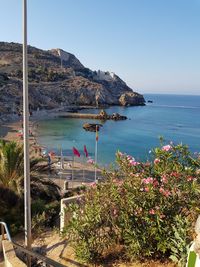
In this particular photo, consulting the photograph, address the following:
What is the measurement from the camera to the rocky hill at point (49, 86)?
7939 centimetres

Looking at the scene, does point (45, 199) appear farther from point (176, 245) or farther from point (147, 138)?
point (147, 138)

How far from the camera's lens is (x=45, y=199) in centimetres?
1325

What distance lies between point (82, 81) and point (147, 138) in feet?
212

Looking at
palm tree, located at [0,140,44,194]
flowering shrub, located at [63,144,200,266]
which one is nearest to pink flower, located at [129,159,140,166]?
flowering shrub, located at [63,144,200,266]

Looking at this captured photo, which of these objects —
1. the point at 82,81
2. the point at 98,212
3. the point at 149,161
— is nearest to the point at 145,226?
the point at 98,212

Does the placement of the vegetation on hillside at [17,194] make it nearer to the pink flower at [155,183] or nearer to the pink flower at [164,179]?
the pink flower at [155,183]

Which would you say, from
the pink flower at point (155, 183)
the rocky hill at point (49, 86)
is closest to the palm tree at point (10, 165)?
the pink flower at point (155, 183)

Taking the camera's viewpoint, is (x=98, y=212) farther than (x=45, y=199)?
No

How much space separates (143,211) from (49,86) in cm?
9502

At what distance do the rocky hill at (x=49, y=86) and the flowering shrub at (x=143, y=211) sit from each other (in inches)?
2469

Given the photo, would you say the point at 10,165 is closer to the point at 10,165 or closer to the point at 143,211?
the point at 10,165

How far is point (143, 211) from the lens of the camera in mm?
6188

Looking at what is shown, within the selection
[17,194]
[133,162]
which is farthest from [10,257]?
[17,194]

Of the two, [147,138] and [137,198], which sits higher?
[137,198]
